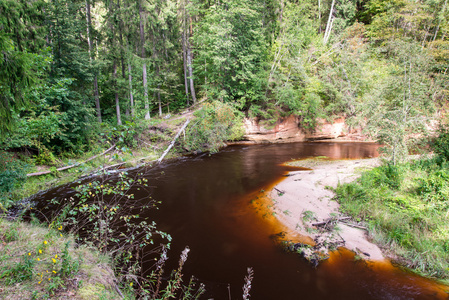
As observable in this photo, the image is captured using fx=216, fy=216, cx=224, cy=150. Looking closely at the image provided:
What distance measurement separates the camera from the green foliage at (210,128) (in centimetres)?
1755

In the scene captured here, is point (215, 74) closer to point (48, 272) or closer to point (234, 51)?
point (234, 51)

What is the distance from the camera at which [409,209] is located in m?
6.79

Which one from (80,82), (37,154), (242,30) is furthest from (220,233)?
(242,30)

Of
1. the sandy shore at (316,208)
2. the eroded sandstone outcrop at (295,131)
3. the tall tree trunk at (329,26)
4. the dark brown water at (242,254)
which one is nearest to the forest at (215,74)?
the tall tree trunk at (329,26)

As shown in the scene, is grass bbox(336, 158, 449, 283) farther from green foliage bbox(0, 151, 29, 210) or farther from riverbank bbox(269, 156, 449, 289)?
green foliage bbox(0, 151, 29, 210)

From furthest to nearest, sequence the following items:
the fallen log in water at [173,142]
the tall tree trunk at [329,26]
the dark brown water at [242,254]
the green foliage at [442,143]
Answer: the tall tree trunk at [329,26] → the fallen log in water at [173,142] → the green foliage at [442,143] → the dark brown water at [242,254]

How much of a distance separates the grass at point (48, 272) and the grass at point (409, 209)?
6.90m

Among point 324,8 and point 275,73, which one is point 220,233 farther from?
→ point 324,8

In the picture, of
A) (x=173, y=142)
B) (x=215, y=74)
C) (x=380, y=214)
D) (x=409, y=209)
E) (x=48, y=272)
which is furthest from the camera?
(x=215, y=74)

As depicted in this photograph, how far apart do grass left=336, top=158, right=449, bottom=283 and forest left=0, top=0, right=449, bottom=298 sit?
0.21 m

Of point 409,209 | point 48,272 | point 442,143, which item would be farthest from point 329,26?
point 48,272

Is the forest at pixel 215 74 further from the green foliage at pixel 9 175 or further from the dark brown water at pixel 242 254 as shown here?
the dark brown water at pixel 242 254

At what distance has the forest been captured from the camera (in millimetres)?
8906

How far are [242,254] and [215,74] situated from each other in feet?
59.4
